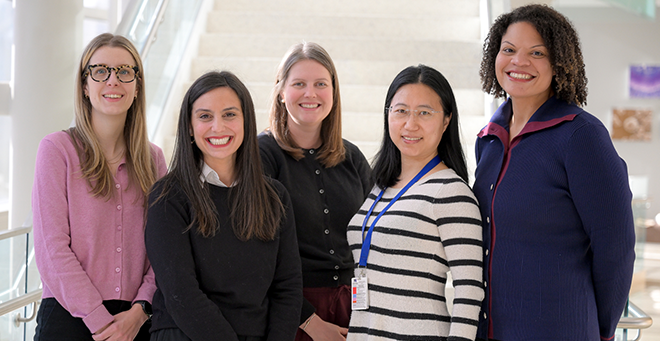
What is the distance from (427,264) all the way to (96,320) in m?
1.08

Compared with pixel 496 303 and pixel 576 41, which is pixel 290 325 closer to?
pixel 496 303

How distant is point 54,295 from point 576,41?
1.86 meters

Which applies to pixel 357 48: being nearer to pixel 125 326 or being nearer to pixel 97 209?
pixel 97 209

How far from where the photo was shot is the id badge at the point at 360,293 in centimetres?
188

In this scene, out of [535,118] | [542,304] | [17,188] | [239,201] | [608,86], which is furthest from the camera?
→ [608,86]

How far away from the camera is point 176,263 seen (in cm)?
178

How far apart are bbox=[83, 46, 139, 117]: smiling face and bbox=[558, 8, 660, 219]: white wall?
12.1 m

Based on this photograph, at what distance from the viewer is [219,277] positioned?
1841 mm

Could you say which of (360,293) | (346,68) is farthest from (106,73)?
(346,68)

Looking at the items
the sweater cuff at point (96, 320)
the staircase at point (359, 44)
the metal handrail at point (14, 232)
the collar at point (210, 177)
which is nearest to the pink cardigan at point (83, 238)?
the sweater cuff at point (96, 320)

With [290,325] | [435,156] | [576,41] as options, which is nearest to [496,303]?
[435,156]

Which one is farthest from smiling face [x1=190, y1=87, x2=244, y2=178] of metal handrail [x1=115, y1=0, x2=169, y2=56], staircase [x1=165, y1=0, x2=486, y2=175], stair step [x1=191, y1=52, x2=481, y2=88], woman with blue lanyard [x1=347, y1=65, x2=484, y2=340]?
stair step [x1=191, y1=52, x2=481, y2=88]

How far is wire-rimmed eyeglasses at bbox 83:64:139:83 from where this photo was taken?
2084mm

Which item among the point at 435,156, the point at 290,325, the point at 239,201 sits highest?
the point at 435,156
